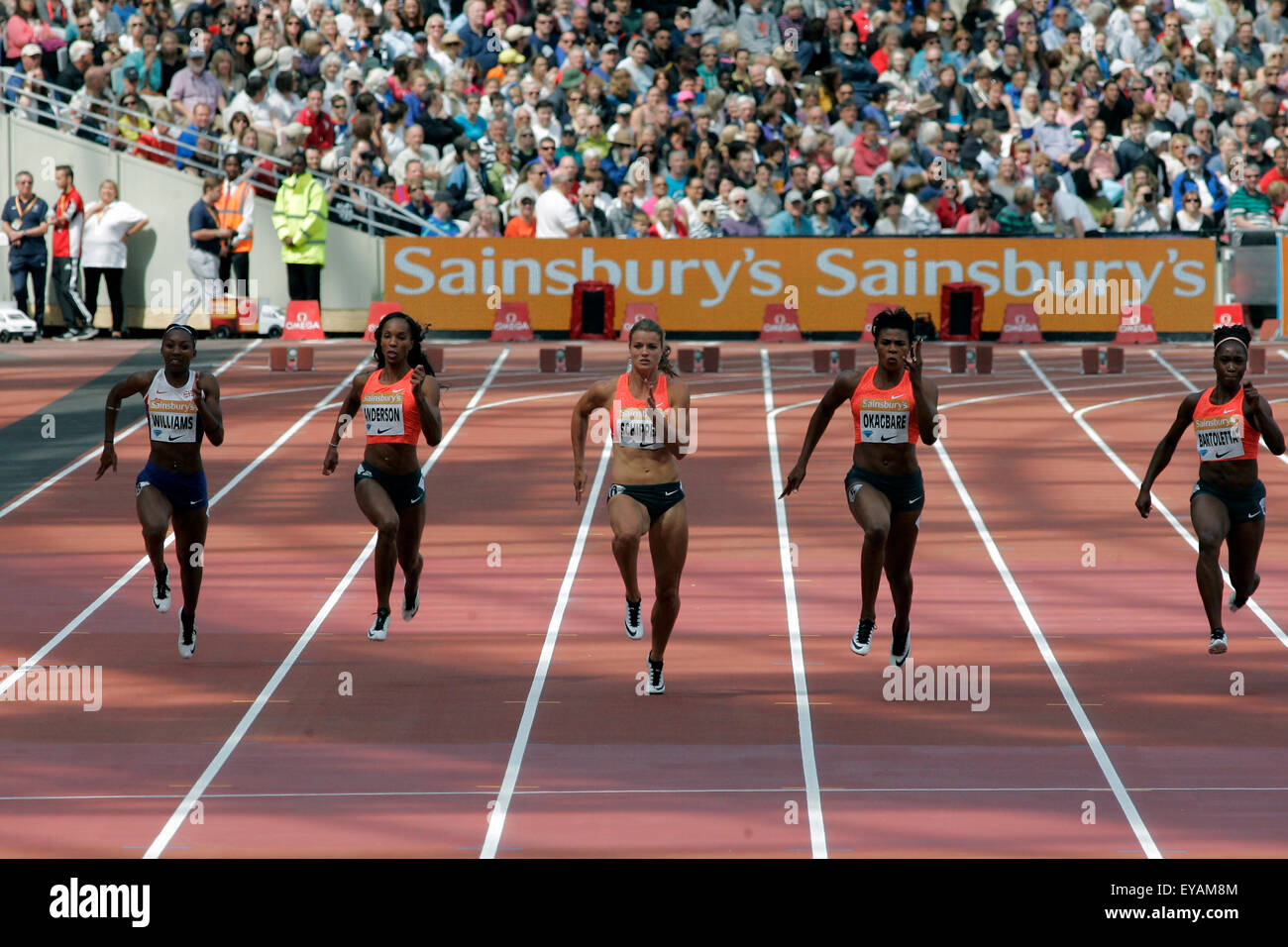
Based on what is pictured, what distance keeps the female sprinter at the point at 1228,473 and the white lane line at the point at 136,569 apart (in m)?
6.32

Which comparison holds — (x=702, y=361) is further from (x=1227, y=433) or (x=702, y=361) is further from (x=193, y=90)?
(x=1227, y=433)

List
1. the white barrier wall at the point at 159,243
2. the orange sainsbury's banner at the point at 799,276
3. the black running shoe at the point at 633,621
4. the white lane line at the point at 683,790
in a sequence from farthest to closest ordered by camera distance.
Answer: the white barrier wall at the point at 159,243
the orange sainsbury's banner at the point at 799,276
the black running shoe at the point at 633,621
the white lane line at the point at 683,790

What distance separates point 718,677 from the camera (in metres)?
12.1

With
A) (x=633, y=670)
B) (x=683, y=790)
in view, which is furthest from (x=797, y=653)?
(x=683, y=790)

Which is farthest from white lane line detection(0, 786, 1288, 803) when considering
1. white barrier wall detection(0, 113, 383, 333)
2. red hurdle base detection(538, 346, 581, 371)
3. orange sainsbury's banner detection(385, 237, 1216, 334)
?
white barrier wall detection(0, 113, 383, 333)

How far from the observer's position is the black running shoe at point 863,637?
1204cm

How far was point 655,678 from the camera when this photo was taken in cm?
1146

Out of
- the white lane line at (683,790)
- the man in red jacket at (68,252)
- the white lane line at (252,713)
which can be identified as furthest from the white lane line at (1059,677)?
the man in red jacket at (68,252)

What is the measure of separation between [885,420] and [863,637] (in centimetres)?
129

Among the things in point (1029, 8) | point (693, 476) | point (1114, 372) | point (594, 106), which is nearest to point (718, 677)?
point (693, 476)

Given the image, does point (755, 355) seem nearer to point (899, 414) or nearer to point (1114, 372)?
point (1114, 372)

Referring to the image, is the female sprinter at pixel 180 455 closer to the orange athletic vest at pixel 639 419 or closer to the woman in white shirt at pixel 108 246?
the orange athletic vest at pixel 639 419

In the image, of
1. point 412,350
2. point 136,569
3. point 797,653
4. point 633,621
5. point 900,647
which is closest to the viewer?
point 900,647

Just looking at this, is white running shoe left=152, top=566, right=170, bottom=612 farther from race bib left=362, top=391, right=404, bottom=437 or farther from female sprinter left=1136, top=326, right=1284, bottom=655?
female sprinter left=1136, top=326, right=1284, bottom=655
